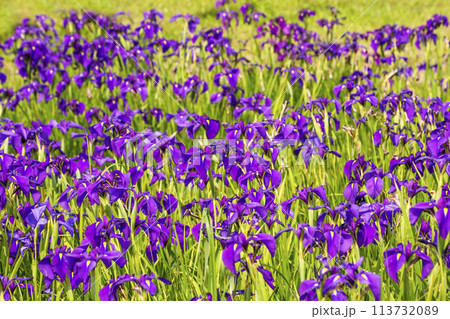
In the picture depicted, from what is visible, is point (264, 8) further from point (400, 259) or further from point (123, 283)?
point (123, 283)

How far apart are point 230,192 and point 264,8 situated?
8.61ft

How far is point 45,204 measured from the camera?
287cm

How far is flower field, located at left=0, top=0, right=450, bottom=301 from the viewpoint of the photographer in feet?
8.04

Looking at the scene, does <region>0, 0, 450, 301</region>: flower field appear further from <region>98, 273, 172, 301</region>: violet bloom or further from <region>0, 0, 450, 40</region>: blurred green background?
<region>0, 0, 450, 40</region>: blurred green background

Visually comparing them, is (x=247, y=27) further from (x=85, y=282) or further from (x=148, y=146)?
(x=85, y=282)

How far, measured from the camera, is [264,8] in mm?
5684

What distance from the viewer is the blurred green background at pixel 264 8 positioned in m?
5.21

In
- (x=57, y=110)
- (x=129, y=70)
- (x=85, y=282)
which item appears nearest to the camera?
(x=85, y=282)

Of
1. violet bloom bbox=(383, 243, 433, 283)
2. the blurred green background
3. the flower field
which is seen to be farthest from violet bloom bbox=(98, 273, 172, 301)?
the blurred green background

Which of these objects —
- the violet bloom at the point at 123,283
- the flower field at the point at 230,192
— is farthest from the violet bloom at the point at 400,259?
the violet bloom at the point at 123,283

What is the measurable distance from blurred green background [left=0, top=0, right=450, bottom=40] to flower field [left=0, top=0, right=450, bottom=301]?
0.22 meters

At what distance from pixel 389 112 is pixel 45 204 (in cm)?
314

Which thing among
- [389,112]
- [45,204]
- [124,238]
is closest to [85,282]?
[124,238]

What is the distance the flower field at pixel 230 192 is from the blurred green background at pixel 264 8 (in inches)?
8.7
